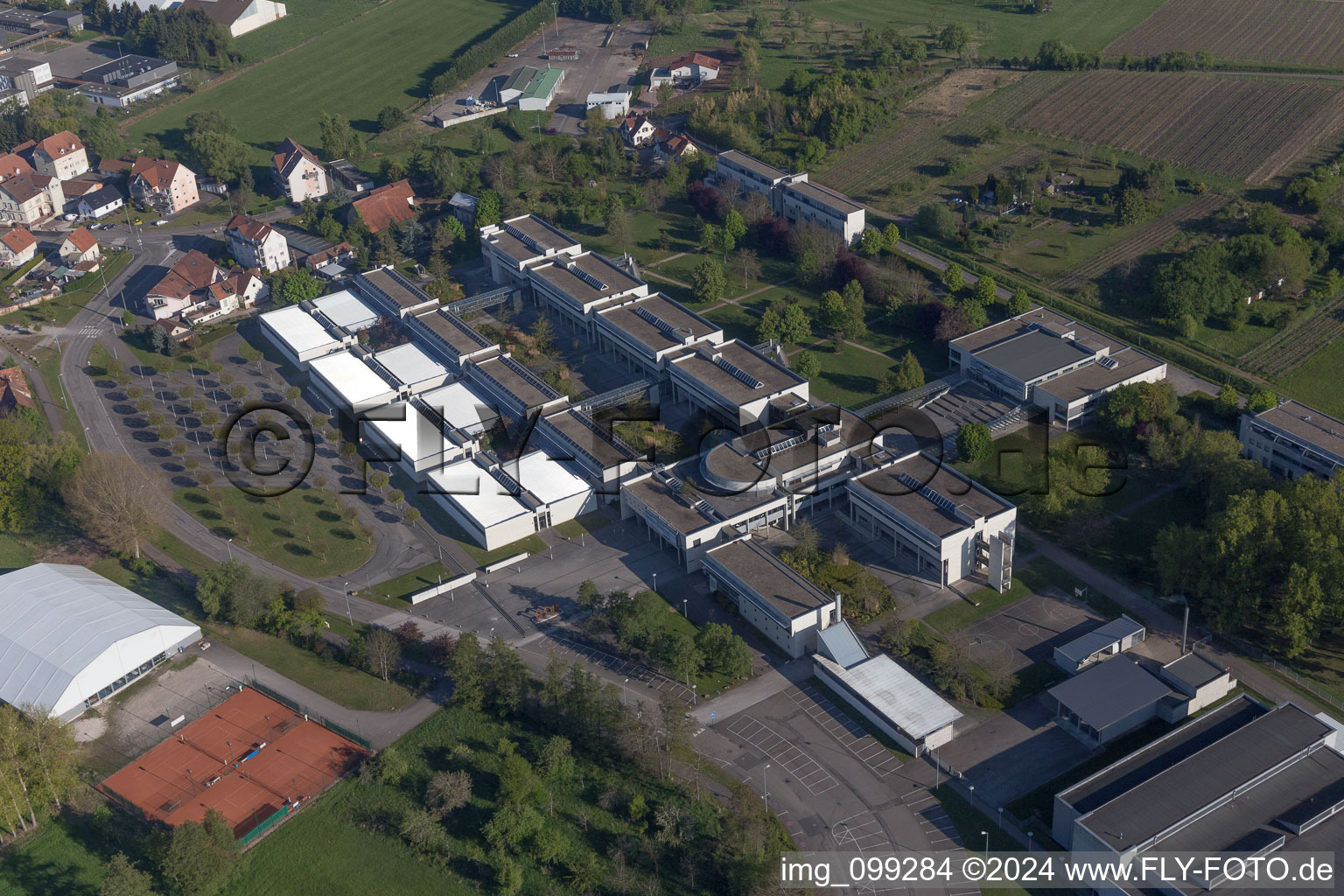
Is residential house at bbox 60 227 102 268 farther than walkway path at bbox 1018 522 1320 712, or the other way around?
residential house at bbox 60 227 102 268

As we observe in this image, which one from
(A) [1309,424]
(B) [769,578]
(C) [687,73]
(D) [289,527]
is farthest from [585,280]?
(C) [687,73]

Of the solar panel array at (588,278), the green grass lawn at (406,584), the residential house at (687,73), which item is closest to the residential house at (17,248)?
the solar panel array at (588,278)

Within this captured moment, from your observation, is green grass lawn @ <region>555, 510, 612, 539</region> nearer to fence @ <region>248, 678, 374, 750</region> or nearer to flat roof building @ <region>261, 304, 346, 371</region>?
fence @ <region>248, 678, 374, 750</region>

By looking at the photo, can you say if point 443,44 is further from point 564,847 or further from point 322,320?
point 564,847

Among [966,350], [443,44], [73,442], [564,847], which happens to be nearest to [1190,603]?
[966,350]

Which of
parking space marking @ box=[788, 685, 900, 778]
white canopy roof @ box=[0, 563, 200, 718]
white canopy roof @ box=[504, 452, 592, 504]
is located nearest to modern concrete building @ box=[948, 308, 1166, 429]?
white canopy roof @ box=[504, 452, 592, 504]

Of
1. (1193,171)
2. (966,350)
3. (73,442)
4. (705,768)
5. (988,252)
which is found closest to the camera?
(705,768)

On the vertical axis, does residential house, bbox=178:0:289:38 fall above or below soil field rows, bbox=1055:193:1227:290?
above
